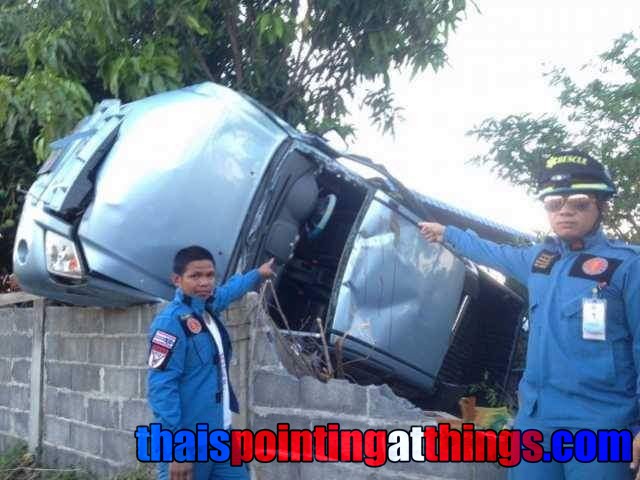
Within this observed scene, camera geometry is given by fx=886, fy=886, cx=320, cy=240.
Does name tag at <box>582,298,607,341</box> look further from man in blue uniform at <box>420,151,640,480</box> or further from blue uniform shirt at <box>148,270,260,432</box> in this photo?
blue uniform shirt at <box>148,270,260,432</box>

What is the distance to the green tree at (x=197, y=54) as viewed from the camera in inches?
232

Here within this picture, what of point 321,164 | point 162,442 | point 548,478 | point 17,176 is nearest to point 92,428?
point 162,442

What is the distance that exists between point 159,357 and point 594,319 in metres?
1.73

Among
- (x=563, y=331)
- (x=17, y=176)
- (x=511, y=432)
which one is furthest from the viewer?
(x=17, y=176)

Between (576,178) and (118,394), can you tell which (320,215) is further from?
(576,178)

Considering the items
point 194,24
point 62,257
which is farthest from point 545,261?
point 194,24

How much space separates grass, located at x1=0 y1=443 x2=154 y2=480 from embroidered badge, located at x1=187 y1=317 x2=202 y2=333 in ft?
5.59

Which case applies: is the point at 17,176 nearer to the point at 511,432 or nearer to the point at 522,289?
the point at 522,289

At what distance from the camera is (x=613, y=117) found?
200 inches

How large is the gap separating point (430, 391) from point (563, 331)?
1.94 m

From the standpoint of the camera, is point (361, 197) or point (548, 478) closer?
point (548, 478)

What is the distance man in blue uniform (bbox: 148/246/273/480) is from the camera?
143 inches

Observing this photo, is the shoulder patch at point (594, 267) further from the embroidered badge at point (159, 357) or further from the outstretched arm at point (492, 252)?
the embroidered badge at point (159, 357)

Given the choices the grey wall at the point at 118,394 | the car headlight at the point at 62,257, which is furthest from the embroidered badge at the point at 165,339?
the car headlight at the point at 62,257
